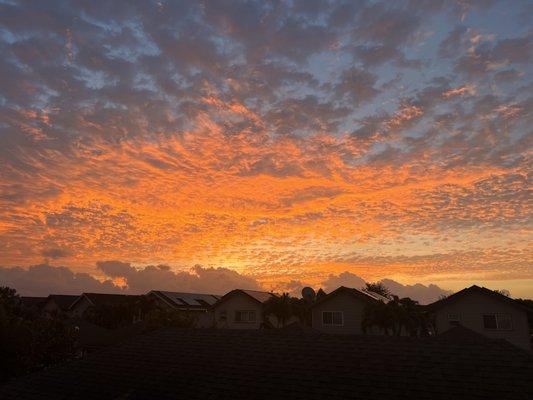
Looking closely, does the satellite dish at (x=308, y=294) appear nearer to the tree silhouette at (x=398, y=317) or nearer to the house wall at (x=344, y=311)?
the house wall at (x=344, y=311)

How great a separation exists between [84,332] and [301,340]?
133 feet

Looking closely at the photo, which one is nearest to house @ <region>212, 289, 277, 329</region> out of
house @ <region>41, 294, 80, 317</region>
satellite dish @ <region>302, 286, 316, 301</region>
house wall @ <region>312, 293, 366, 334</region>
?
satellite dish @ <region>302, 286, 316, 301</region>

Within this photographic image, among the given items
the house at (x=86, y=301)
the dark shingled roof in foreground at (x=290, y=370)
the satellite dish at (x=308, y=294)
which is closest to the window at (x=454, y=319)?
the satellite dish at (x=308, y=294)

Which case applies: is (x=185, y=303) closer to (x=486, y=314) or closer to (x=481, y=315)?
(x=481, y=315)

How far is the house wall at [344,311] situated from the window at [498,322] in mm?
12124

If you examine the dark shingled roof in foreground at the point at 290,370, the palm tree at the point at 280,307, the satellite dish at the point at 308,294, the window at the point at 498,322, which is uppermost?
the satellite dish at the point at 308,294

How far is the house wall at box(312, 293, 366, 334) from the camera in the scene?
48.3m

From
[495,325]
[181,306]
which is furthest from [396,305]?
[181,306]

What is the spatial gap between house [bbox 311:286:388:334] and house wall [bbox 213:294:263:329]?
11.7 metres

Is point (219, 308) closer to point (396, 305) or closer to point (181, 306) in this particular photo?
point (181, 306)

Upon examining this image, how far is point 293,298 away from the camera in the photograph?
2238 inches

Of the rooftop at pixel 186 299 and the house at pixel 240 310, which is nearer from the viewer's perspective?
the house at pixel 240 310

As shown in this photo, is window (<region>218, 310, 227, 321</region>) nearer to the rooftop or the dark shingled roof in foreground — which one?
the rooftop

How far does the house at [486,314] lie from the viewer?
1695 inches
